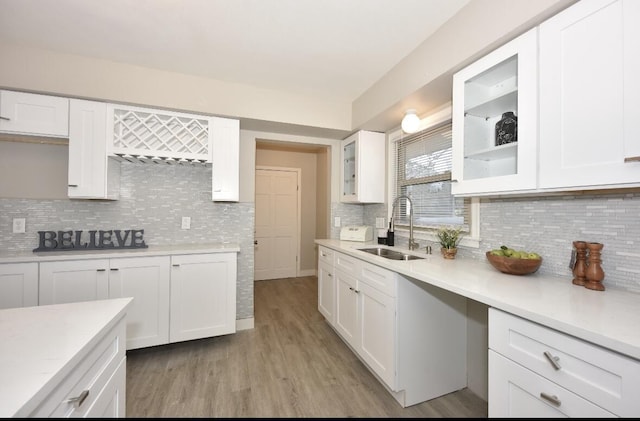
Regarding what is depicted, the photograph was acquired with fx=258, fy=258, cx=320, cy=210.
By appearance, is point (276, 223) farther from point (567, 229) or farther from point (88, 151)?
point (567, 229)

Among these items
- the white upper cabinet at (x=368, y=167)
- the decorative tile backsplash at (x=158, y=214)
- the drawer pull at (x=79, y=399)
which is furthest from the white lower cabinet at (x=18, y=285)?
the white upper cabinet at (x=368, y=167)

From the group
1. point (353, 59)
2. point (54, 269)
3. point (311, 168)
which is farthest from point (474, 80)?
point (311, 168)

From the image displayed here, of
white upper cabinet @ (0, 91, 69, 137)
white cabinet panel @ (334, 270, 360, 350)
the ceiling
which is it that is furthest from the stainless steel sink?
white upper cabinet @ (0, 91, 69, 137)

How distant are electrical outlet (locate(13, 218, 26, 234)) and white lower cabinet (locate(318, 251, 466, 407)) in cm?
282

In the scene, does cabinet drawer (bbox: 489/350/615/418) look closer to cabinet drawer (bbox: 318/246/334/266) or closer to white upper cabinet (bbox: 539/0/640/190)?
white upper cabinet (bbox: 539/0/640/190)

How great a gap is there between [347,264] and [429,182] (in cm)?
102

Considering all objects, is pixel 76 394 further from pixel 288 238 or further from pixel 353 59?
pixel 288 238

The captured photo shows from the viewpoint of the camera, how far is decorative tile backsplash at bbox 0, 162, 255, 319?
7.11 feet

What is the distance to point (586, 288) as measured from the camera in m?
1.16

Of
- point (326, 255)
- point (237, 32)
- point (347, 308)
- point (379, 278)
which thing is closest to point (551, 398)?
point (379, 278)

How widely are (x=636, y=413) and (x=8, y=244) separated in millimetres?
3675

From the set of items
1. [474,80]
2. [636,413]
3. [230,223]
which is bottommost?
[636,413]

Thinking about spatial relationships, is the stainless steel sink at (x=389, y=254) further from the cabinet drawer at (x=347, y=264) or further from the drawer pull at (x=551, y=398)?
the drawer pull at (x=551, y=398)

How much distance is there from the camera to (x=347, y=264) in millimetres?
2270
